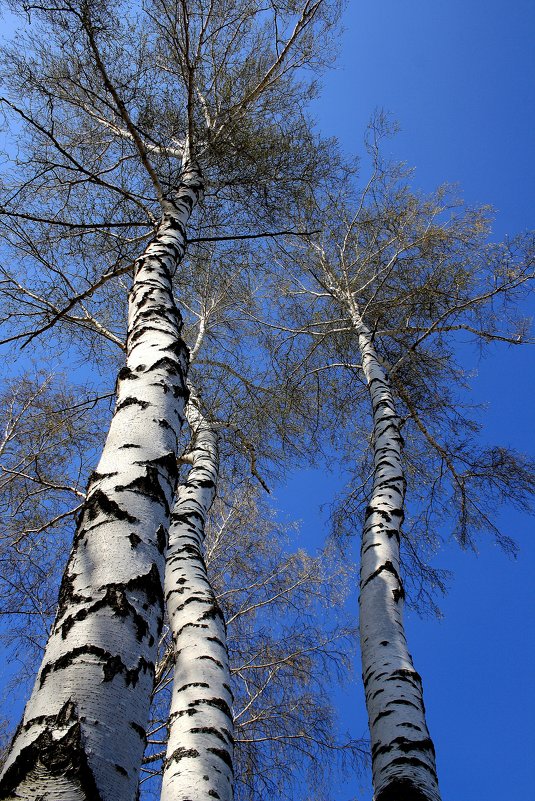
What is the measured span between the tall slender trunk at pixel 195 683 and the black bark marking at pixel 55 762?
95 centimetres

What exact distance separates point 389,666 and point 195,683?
846 mm

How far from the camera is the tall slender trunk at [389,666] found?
1.89 meters

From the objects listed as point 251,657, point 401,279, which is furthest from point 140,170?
point 251,657

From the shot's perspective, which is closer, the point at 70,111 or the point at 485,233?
the point at 70,111

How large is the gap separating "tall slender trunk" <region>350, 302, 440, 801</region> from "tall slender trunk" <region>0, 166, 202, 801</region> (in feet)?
3.69

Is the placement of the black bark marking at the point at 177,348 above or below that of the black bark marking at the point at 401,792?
above

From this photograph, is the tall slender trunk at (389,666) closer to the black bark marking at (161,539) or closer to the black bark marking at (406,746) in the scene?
the black bark marking at (406,746)

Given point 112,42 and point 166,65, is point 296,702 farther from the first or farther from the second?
point 166,65

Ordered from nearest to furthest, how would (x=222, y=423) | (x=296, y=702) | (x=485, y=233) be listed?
(x=222, y=423), (x=296, y=702), (x=485, y=233)

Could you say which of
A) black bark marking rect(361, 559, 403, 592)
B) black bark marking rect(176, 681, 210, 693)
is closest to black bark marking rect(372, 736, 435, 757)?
black bark marking rect(176, 681, 210, 693)

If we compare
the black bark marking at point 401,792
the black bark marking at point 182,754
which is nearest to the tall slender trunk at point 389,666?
the black bark marking at point 401,792

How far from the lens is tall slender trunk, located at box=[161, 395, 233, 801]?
1.84m

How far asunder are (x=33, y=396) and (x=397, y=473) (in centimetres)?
516

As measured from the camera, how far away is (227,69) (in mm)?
5770
